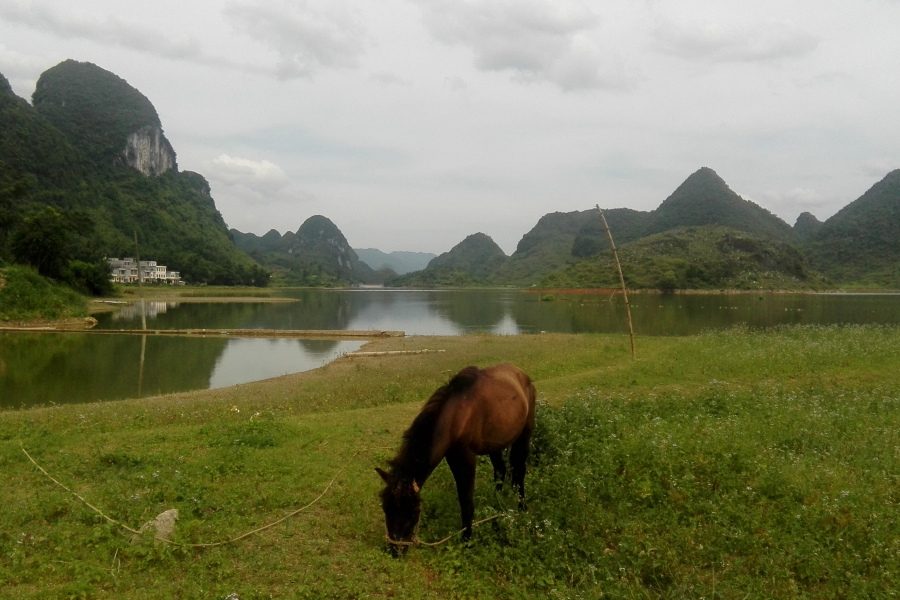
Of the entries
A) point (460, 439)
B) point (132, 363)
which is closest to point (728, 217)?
point (132, 363)

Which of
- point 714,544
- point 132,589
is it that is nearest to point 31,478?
point 132,589

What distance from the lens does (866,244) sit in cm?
13438

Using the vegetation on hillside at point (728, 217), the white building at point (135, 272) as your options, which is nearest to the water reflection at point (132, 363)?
the white building at point (135, 272)

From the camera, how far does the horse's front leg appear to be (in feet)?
19.1

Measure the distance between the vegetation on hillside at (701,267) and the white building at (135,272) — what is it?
82.6 metres

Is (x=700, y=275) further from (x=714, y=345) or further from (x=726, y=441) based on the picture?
(x=726, y=441)

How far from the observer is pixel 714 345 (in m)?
20.9

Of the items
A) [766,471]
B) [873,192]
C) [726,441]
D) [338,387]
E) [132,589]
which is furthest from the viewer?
[873,192]

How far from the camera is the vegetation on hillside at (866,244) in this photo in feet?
404

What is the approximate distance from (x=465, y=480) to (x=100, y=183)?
14411 cm

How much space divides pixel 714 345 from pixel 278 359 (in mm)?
Result: 21632

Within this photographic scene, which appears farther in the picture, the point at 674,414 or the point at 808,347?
the point at 808,347

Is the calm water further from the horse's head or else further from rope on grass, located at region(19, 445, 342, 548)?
the horse's head

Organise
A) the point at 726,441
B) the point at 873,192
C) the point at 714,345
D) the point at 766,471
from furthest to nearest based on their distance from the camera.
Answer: the point at 873,192
the point at 714,345
the point at 726,441
the point at 766,471
